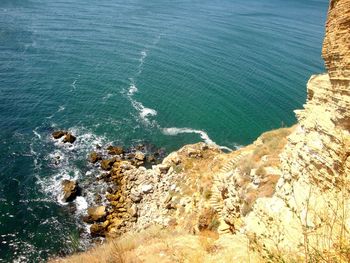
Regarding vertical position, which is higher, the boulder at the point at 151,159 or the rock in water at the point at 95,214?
the boulder at the point at 151,159

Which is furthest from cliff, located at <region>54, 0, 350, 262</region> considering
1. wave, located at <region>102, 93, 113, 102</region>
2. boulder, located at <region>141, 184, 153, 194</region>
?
wave, located at <region>102, 93, 113, 102</region>

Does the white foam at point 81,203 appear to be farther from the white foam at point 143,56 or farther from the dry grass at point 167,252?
the white foam at point 143,56

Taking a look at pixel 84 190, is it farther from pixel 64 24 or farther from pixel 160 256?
pixel 64 24

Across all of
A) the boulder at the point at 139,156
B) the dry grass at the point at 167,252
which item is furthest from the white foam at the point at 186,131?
the dry grass at the point at 167,252

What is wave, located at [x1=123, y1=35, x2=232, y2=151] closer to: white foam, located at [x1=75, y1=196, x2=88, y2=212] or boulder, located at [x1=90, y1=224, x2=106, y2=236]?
white foam, located at [x1=75, y1=196, x2=88, y2=212]

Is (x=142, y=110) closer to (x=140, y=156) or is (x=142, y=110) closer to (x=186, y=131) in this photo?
(x=186, y=131)

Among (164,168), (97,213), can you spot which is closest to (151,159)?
(164,168)

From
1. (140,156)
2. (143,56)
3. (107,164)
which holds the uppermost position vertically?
(143,56)
